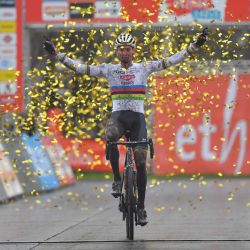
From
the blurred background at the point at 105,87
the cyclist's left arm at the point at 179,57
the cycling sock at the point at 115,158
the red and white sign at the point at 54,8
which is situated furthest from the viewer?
the red and white sign at the point at 54,8

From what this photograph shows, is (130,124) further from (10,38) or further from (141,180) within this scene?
(10,38)

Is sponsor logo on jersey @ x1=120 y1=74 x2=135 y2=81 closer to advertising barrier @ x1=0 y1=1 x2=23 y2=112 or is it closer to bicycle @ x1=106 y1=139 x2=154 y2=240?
bicycle @ x1=106 y1=139 x2=154 y2=240

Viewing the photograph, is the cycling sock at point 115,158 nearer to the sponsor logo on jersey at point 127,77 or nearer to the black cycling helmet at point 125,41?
the sponsor logo on jersey at point 127,77

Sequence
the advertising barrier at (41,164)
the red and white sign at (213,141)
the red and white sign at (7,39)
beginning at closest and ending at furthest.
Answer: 1. the advertising barrier at (41,164)
2. the red and white sign at (213,141)
3. the red and white sign at (7,39)

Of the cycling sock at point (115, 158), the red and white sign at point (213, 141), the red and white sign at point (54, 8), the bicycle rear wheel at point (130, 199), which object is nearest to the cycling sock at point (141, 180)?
the bicycle rear wheel at point (130, 199)

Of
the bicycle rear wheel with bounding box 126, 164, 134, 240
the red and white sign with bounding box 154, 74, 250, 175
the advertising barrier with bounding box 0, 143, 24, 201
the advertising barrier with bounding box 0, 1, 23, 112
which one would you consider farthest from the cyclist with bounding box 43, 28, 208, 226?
the advertising barrier with bounding box 0, 1, 23, 112

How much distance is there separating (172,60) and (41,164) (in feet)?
34.7

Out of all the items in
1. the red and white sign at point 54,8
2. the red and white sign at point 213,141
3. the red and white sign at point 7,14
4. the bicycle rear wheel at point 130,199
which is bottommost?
the red and white sign at point 213,141

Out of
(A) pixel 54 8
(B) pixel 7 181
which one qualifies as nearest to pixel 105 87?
(B) pixel 7 181

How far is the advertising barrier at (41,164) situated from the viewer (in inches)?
809

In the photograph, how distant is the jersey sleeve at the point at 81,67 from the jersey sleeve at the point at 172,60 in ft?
1.74

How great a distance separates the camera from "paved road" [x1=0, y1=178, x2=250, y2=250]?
35.7 ft

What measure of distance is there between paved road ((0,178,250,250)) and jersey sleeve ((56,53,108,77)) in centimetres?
192

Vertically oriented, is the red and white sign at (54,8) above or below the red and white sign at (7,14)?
above
